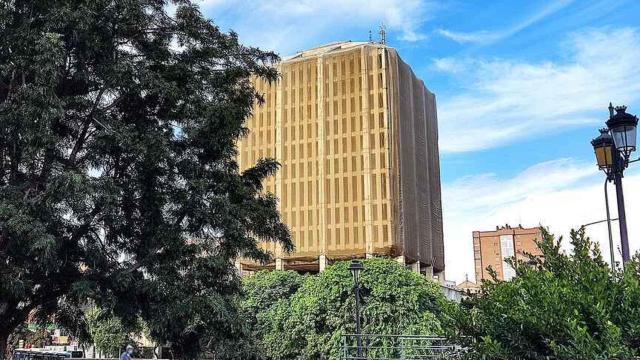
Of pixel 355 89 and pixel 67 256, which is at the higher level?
pixel 355 89

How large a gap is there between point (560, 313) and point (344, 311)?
3246cm

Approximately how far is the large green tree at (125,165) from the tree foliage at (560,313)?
981 cm

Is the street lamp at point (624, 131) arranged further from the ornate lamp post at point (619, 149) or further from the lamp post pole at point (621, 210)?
the lamp post pole at point (621, 210)

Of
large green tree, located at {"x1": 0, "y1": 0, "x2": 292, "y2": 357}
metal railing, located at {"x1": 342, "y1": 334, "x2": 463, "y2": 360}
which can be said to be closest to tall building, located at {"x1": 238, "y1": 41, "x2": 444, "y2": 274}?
metal railing, located at {"x1": 342, "y1": 334, "x2": 463, "y2": 360}

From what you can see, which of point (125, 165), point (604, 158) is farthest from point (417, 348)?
point (125, 165)

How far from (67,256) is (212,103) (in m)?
5.43

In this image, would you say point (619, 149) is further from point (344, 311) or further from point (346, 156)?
point (346, 156)

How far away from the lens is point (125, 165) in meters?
16.1

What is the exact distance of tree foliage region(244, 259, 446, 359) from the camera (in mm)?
35844

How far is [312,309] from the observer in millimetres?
37844

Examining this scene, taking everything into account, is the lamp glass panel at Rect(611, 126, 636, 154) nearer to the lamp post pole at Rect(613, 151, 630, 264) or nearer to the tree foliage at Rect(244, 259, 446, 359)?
the lamp post pole at Rect(613, 151, 630, 264)

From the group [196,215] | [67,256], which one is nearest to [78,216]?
[67,256]

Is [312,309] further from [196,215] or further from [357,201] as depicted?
[357,201]

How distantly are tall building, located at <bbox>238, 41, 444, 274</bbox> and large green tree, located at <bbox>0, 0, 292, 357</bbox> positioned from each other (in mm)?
48091
